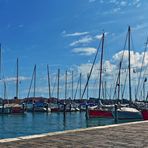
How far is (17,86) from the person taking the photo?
80.2 metres

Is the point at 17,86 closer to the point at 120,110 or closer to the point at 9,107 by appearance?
the point at 9,107

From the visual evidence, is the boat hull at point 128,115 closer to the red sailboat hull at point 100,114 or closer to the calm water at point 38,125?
the calm water at point 38,125

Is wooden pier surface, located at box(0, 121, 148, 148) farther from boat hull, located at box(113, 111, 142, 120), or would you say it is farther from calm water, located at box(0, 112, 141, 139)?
boat hull, located at box(113, 111, 142, 120)

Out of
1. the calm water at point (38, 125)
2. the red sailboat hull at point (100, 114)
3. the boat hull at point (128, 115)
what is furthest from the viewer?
the red sailboat hull at point (100, 114)

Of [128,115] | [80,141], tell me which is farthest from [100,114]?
[80,141]

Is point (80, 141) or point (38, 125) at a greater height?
point (80, 141)

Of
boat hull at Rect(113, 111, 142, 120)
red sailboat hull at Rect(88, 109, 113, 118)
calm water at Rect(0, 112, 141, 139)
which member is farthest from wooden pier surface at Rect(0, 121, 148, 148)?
red sailboat hull at Rect(88, 109, 113, 118)

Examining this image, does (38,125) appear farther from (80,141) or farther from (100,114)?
(80,141)

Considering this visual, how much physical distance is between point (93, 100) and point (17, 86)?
125 feet

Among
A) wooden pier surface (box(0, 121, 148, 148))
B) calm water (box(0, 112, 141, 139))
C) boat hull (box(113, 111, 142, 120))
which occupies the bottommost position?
calm water (box(0, 112, 141, 139))

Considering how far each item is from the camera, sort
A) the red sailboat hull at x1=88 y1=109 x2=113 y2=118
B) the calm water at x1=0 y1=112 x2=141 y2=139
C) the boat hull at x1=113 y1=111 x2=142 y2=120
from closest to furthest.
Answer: the calm water at x1=0 y1=112 x2=141 y2=139 < the boat hull at x1=113 y1=111 x2=142 y2=120 < the red sailboat hull at x1=88 y1=109 x2=113 y2=118

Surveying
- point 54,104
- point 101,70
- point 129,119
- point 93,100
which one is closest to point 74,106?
point 54,104

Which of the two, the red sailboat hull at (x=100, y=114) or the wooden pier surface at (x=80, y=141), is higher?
the wooden pier surface at (x=80, y=141)

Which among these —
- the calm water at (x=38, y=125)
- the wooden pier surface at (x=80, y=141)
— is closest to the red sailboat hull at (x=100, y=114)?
the calm water at (x=38, y=125)
